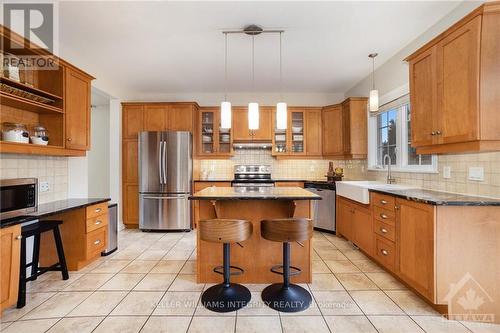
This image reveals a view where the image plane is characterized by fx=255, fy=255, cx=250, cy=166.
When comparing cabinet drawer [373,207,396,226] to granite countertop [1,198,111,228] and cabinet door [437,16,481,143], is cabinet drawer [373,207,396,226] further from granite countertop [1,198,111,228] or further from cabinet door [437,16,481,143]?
granite countertop [1,198,111,228]

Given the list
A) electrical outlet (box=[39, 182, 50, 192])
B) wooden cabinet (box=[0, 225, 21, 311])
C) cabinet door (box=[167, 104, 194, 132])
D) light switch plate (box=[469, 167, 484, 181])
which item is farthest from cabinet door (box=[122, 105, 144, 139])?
light switch plate (box=[469, 167, 484, 181])

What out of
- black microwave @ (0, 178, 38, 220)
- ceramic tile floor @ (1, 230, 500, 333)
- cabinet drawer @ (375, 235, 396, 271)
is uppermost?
black microwave @ (0, 178, 38, 220)

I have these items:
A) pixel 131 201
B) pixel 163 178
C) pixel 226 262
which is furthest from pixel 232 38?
pixel 131 201

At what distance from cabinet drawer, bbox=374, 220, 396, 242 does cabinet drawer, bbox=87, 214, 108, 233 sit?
3271 mm

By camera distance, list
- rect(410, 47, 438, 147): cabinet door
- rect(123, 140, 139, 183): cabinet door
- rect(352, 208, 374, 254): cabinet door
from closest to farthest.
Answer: rect(410, 47, 438, 147): cabinet door < rect(352, 208, 374, 254): cabinet door < rect(123, 140, 139, 183): cabinet door

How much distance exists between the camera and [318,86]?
4891mm

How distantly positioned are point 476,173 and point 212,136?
13.3 feet

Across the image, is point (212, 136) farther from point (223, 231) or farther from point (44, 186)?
point (223, 231)

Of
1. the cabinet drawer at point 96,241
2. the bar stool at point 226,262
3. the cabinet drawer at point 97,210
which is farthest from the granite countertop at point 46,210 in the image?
the bar stool at point 226,262

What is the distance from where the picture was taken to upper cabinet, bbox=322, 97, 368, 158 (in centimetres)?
434

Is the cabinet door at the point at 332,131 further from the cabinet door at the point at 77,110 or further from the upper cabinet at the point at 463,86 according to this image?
the cabinet door at the point at 77,110

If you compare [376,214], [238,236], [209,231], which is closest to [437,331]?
[376,214]

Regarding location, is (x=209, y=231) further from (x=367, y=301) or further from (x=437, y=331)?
(x=437, y=331)

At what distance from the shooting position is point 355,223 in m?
3.55
